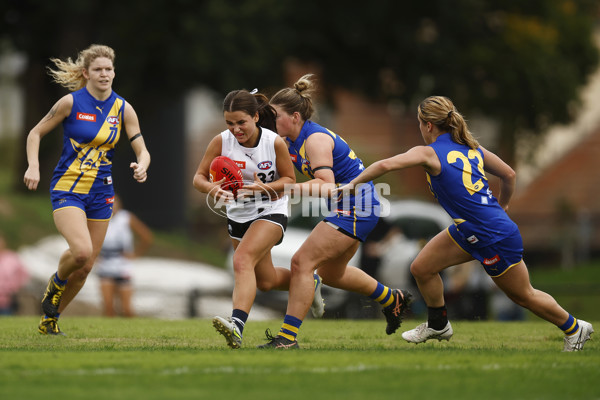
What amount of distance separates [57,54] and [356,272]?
16.7 m

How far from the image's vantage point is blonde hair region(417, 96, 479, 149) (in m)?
7.42

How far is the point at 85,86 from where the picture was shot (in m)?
8.35

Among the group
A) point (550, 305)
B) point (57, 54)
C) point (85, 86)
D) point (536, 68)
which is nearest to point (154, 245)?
point (57, 54)

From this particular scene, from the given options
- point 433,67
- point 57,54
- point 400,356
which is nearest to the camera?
point 400,356

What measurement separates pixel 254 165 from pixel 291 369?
2081mm

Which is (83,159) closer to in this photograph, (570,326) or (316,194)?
(316,194)

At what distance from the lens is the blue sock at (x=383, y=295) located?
8422 mm

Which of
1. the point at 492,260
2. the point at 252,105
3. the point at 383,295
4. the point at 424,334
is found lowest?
the point at 424,334

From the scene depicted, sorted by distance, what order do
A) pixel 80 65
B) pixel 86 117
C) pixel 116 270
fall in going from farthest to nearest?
pixel 116 270, pixel 80 65, pixel 86 117

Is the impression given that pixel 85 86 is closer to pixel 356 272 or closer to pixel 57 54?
pixel 356 272

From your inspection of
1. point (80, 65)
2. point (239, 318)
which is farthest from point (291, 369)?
point (80, 65)

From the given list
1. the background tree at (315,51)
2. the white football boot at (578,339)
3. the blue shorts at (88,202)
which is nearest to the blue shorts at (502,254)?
the white football boot at (578,339)

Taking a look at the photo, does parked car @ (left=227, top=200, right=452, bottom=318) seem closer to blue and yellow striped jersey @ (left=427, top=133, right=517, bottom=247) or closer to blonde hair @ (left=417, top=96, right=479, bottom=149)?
blue and yellow striped jersey @ (left=427, top=133, right=517, bottom=247)

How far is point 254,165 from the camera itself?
25.0 ft
